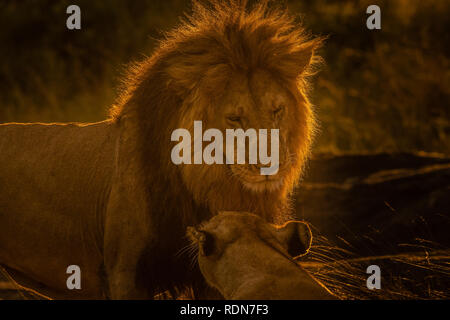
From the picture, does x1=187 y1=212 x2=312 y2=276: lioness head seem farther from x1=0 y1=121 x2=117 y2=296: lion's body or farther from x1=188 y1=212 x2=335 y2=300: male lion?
x1=0 y1=121 x2=117 y2=296: lion's body

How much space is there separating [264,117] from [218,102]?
0.96ft

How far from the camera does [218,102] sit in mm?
4672

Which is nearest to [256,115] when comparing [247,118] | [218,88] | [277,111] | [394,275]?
[247,118]

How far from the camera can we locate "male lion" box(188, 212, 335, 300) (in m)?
3.82

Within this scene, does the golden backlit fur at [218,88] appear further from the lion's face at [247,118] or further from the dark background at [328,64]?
the dark background at [328,64]

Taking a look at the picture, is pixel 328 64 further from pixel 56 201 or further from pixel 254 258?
pixel 254 258

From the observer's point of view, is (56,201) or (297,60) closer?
(297,60)

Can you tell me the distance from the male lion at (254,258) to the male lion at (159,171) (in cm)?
43

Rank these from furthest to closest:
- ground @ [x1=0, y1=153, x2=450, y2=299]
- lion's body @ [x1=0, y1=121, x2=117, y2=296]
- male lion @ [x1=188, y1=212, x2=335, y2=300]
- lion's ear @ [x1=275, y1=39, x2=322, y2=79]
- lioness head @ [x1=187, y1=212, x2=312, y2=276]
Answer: ground @ [x1=0, y1=153, x2=450, y2=299] < lion's body @ [x1=0, y1=121, x2=117, y2=296] < lion's ear @ [x1=275, y1=39, x2=322, y2=79] < lioness head @ [x1=187, y1=212, x2=312, y2=276] < male lion @ [x1=188, y1=212, x2=335, y2=300]

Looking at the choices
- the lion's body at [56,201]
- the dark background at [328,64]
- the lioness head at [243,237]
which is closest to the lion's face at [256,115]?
the lioness head at [243,237]

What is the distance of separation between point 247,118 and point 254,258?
2.95 feet

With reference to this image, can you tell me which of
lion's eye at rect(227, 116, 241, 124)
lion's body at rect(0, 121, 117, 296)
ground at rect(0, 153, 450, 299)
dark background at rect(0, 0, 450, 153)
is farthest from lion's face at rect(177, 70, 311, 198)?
dark background at rect(0, 0, 450, 153)

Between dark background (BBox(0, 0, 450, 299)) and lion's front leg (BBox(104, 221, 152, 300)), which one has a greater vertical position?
dark background (BBox(0, 0, 450, 299))

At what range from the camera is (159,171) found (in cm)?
474
